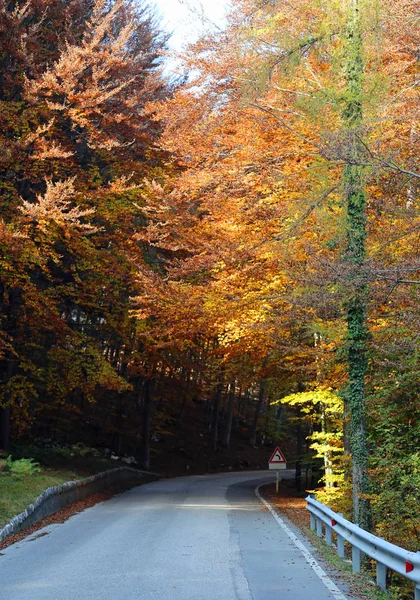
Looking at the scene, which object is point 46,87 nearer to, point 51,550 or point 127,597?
point 51,550

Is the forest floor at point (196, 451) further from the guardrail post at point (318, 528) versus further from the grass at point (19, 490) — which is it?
the guardrail post at point (318, 528)

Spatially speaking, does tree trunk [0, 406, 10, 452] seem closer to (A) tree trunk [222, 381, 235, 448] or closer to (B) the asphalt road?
(B) the asphalt road

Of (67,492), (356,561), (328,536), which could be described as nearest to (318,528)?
(328,536)

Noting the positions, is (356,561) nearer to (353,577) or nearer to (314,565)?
(353,577)

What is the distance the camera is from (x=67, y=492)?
1764 cm

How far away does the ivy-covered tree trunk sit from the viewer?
1178 cm

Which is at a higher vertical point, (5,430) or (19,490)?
(5,430)

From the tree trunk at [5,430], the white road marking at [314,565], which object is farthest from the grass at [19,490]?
the white road marking at [314,565]

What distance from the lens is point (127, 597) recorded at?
23.9ft

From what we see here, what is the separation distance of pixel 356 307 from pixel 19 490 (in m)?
8.20

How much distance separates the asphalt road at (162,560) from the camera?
7.61 meters

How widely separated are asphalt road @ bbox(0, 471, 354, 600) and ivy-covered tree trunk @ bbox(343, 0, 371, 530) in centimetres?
160

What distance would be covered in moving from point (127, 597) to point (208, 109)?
13267 mm

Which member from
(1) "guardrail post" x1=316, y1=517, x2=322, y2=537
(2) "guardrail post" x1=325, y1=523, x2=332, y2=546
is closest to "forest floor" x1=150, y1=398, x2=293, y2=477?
(1) "guardrail post" x1=316, y1=517, x2=322, y2=537
